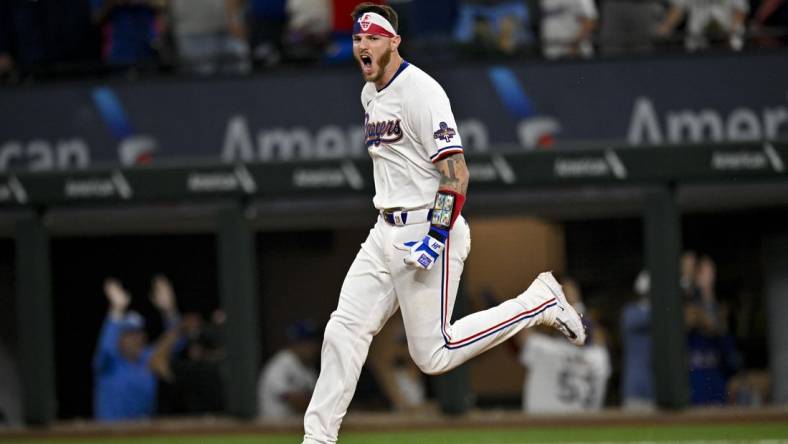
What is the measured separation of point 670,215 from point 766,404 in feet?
5.41

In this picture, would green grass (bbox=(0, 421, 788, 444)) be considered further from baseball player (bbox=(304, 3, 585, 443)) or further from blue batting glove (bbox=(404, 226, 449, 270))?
blue batting glove (bbox=(404, 226, 449, 270))

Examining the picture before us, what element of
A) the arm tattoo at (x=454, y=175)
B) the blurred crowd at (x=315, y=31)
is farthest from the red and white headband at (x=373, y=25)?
the blurred crowd at (x=315, y=31)

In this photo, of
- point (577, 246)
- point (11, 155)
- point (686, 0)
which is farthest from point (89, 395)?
point (686, 0)

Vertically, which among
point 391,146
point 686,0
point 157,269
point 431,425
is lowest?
point 431,425

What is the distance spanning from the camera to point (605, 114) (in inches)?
447

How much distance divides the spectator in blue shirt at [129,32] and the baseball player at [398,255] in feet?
20.7

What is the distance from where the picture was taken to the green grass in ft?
30.8

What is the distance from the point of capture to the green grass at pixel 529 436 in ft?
30.8

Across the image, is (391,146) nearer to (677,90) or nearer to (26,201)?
(677,90)

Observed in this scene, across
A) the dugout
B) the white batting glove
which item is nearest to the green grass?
the dugout

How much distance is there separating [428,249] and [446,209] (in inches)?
7.5

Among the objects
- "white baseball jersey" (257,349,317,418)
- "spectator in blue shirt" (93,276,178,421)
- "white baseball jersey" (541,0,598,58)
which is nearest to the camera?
"white baseball jersey" (257,349,317,418)

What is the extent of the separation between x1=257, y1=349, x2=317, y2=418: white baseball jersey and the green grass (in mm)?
601

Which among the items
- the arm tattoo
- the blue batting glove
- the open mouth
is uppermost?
the open mouth
